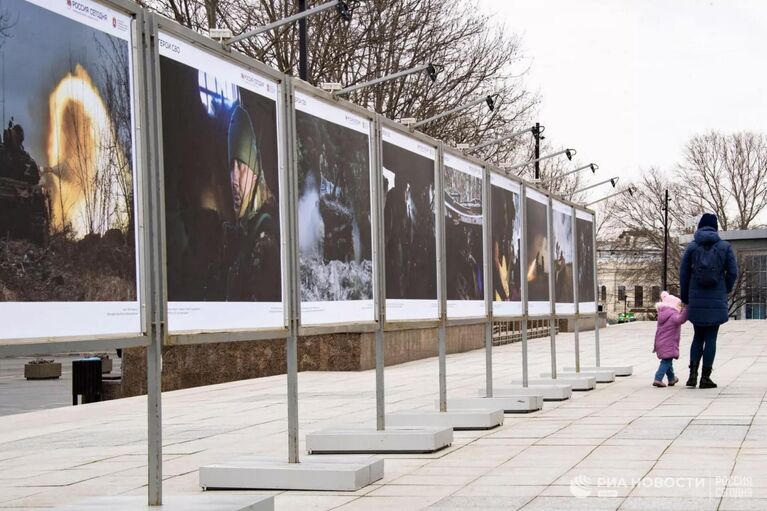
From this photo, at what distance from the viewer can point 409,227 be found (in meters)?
11.3

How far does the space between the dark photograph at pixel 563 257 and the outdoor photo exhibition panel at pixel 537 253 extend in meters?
0.55

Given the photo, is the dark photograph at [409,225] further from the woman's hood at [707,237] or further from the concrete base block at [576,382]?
the concrete base block at [576,382]

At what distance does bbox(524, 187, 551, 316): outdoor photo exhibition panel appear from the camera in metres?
15.9

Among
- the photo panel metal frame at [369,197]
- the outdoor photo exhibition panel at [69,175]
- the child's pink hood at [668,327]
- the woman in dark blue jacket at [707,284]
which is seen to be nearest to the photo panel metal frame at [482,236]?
the photo panel metal frame at [369,197]

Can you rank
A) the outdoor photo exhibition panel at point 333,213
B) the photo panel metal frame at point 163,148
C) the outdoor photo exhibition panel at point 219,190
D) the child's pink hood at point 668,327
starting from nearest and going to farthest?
the photo panel metal frame at point 163,148, the outdoor photo exhibition panel at point 219,190, the outdoor photo exhibition panel at point 333,213, the child's pink hood at point 668,327

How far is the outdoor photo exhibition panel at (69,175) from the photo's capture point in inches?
214

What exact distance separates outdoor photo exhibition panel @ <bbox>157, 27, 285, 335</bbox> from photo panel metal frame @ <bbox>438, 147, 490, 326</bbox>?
13.2ft

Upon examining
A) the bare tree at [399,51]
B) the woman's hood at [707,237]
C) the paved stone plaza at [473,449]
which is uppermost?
the bare tree at [399,51]

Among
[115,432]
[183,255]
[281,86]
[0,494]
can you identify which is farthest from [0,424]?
[183,255]

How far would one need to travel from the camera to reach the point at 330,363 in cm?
2441

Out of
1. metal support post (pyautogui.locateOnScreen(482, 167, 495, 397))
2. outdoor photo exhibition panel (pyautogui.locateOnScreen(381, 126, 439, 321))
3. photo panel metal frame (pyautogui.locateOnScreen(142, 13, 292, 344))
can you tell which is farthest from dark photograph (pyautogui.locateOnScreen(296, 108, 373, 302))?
metal support post (pyautogui.locateOnScreen(482, 167, 495, 397))

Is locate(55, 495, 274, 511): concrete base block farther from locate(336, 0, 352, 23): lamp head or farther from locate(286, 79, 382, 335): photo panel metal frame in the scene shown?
locate(336, 0, 352, 23): lamp head

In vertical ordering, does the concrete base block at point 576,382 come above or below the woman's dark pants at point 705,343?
below

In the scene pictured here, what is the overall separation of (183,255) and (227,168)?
73 cm
